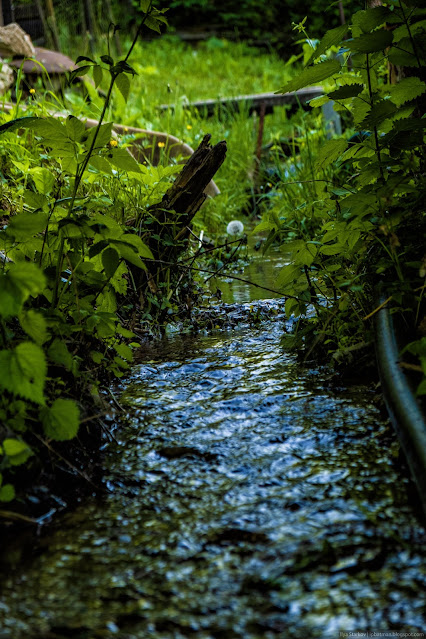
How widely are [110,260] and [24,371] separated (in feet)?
1.57

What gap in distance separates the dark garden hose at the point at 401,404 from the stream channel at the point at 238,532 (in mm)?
55

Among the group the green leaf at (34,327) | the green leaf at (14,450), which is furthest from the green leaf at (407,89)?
the green leaf at (14,450)

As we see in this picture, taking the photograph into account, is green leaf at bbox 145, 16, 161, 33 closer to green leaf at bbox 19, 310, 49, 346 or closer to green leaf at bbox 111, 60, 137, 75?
green leaf at bbox 111, 60, 137, 75

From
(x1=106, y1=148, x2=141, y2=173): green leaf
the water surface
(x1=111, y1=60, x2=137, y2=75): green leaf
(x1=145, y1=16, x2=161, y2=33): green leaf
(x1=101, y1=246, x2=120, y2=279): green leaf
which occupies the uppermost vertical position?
(x1=145, y1=16, x2=161, y2=33): green leaf

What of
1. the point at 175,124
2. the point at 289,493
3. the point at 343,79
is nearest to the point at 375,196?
the point at 343,79

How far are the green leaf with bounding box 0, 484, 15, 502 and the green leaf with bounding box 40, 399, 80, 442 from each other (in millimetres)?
160

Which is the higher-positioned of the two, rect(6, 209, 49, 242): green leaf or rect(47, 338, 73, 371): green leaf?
rect(6, 209, 49, 242): green leaf

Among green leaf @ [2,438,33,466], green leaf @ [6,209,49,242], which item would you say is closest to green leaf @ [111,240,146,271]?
green leaf @ [6,209,49,242]

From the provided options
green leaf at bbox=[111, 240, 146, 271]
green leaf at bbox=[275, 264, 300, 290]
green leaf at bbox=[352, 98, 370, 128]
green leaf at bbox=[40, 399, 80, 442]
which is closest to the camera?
green leaf at bbox=[40, 399, 80, 442]

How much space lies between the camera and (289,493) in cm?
137

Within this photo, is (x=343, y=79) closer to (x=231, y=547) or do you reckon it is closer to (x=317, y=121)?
(x=231, y=547)

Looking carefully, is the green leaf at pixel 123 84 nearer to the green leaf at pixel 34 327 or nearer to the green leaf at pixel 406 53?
the green leaf at pixel 34 327

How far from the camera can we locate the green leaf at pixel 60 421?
4.55ft

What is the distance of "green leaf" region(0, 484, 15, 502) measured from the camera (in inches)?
49.2
